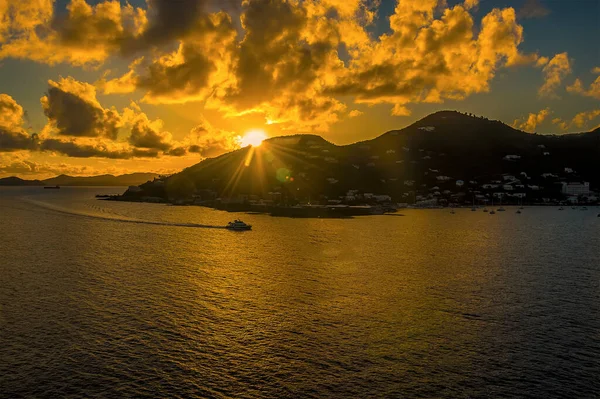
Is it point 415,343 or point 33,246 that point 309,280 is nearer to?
point 415,343

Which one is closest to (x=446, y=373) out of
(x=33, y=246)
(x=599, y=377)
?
(x=599, y=377)

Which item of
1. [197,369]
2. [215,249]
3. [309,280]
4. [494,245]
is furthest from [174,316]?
[494,245]

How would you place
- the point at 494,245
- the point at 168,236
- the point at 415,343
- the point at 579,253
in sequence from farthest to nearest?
the point at 168,236, the point at 494,245, the point at 579,253, the point at 415,343

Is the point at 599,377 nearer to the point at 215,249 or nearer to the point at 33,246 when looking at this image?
the point at 215,249

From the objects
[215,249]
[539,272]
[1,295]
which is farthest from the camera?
[215,249]

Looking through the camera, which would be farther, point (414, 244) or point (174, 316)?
point (414, 244)

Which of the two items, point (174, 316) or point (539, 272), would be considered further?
point (539, 272)
